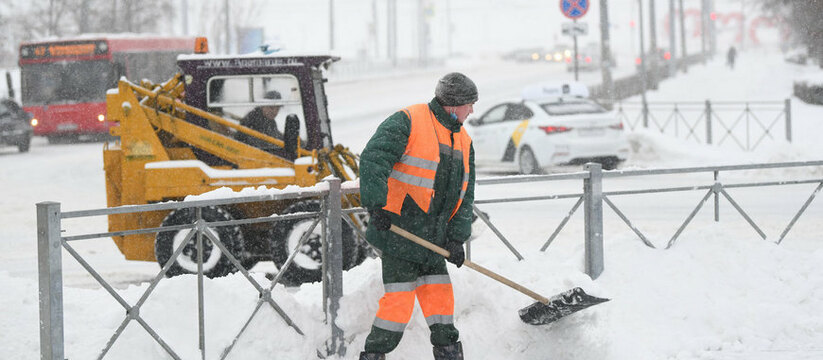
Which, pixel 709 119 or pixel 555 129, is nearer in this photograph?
pixel 555 129

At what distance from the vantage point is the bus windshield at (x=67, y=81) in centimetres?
2467

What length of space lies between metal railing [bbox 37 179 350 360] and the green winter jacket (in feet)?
1.91

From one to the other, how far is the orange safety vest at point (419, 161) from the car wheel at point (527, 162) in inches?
436

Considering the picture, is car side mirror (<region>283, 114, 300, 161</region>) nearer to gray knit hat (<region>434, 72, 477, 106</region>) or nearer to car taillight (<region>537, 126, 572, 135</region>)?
gray knit hat (<region>434, 72, 477, 106</region>)

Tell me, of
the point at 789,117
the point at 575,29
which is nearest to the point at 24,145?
the point at 575,29

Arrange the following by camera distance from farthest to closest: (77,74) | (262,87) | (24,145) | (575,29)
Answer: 1. (77,74)
2. (24,145)
3. (575,29)
4. (262,87)

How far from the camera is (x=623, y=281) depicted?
6828 mm

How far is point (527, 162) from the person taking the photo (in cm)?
1630

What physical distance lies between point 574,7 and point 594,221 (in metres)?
11.6

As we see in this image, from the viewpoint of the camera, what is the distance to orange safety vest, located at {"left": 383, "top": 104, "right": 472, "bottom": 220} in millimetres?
5117

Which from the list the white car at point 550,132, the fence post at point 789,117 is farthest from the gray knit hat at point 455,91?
the fence post at point 789,117

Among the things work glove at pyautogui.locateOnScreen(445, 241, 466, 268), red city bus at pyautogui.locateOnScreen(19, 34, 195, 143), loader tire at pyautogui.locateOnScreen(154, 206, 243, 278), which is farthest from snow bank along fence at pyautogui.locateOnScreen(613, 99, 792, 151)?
work glove at pyautogui.locateOnScreen(445, 241, 466, 268)

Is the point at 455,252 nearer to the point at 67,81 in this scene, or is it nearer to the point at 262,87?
the point at 262,87

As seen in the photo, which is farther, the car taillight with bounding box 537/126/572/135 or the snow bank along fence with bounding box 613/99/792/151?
the snow bank along fence with bounding box 613/99/792/151
